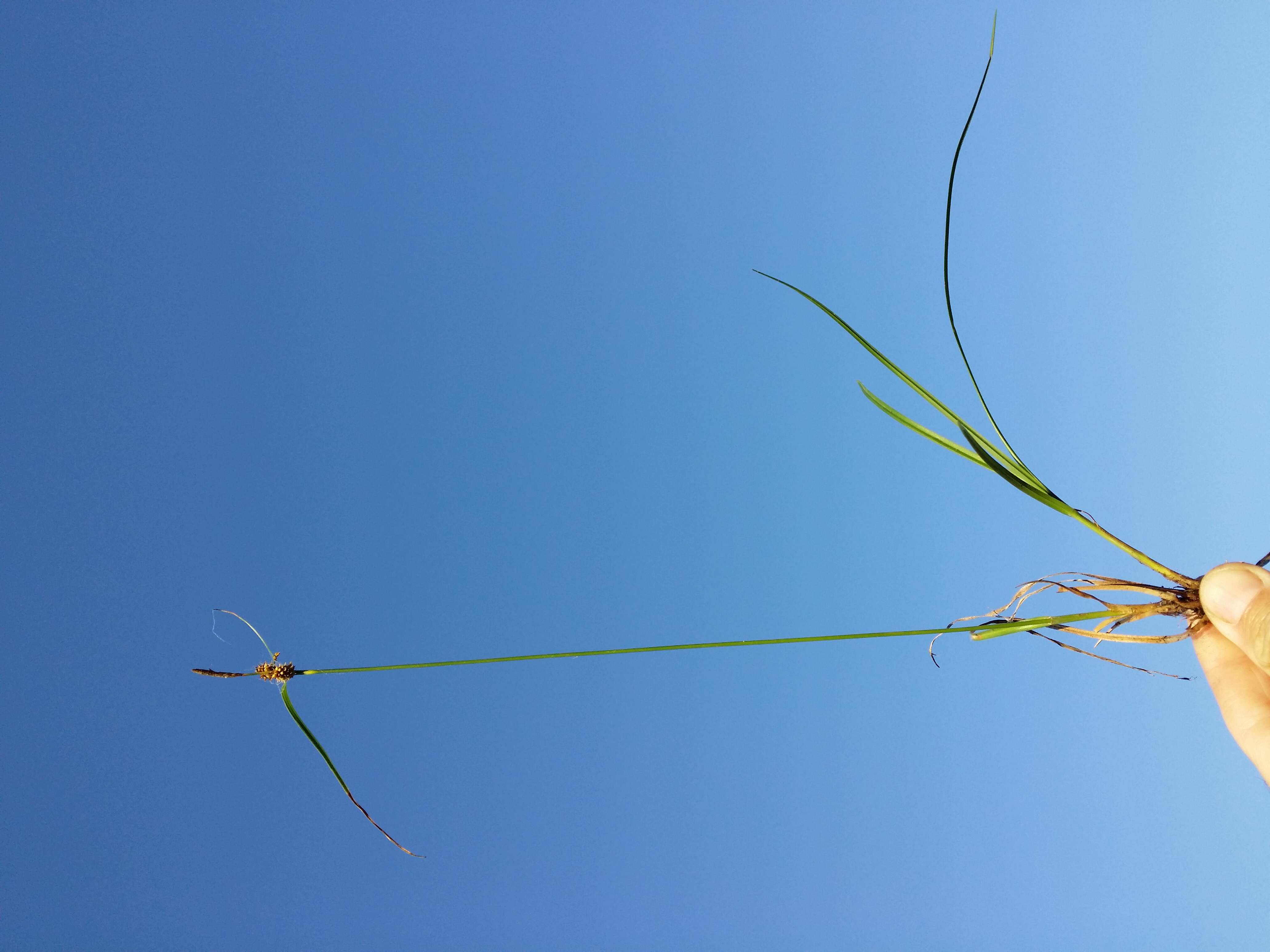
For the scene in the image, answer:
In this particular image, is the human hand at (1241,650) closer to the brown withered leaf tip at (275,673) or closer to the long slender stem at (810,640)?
the long slender stem at (810,640)

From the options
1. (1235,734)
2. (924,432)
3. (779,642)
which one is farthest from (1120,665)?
(779,642)

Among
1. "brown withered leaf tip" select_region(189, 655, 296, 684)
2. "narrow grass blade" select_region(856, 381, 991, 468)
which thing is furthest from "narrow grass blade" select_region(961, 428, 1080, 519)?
"brown withered leaf tip" select_region(189, 655, 296, 684)

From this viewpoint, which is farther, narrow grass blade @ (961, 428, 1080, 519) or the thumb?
narrow grass blade @ (961, 428, 1080, 519)

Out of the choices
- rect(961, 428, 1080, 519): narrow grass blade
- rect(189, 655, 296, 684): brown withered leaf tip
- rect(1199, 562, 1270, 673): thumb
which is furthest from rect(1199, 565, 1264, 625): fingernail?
rect(189, 655, 296, 684): brown withered leaf tip

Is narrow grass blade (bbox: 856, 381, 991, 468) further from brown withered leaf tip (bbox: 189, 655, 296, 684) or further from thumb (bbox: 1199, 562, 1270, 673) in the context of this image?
brown withered leaf tip (bbox: 189, 655, 296, 684)

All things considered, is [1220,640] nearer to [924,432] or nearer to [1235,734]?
[1235,734]

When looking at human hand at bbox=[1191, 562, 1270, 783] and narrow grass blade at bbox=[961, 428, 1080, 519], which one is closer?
human hand at bbox=[1191, 562, 1270, 783]

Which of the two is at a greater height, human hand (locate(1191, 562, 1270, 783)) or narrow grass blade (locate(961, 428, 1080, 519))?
narrow grass blade (locate(961, 428, 1080, 519))

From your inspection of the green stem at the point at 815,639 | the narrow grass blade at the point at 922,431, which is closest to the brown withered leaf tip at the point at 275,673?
the green stem at the point at 815,639

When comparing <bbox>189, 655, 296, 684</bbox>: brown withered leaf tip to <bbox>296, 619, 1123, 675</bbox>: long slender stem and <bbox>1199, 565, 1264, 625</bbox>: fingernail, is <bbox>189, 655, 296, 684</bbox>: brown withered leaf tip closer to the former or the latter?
<bbox>296, 619, 1123, 675</bbox>: long slender stem

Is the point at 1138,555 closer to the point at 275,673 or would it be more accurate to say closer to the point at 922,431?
the point at 922,431
